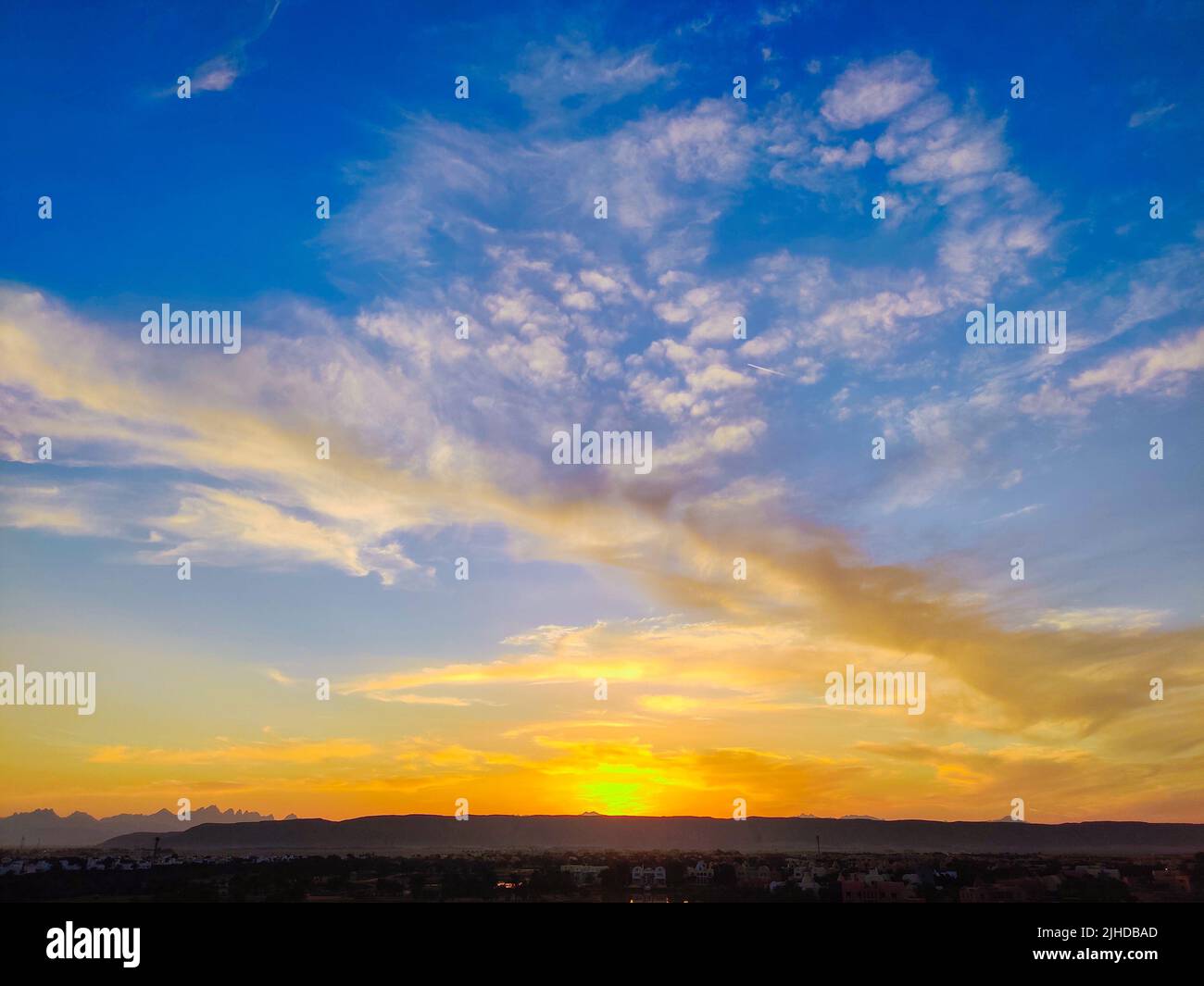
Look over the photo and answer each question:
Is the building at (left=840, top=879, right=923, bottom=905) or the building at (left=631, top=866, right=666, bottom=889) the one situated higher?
the building at (left=840, top=879, right=923, bottom=905)

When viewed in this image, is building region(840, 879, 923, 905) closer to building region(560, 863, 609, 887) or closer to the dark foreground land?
the dark foreground land

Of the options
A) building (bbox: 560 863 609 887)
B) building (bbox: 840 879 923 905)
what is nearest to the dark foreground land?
building (bbox: 840 879 923 905)

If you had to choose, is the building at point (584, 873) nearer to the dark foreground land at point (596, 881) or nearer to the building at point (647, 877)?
the dark foreground land at point (596, 881)

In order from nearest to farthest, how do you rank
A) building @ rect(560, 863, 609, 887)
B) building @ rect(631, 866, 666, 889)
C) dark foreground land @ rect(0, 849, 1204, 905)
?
1. dark foreground land @ rect(0, 849, 1204, 905)
2. building @ rect(631, 866, 666, 889)
3. building @ rect(560, 863, 609, 887)

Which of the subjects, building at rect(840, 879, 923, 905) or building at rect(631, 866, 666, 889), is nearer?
building at rect(840, 879, 923, 905)

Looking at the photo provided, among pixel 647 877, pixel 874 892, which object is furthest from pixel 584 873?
pixel 874 892

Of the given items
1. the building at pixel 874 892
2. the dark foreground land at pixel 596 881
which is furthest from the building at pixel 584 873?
the building at pixel 874 892

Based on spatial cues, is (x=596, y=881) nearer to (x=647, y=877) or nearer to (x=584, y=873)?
(x=647, y=877)

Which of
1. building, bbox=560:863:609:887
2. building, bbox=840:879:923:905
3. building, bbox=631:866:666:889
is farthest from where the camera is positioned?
building, bbox=560:863:609:887
